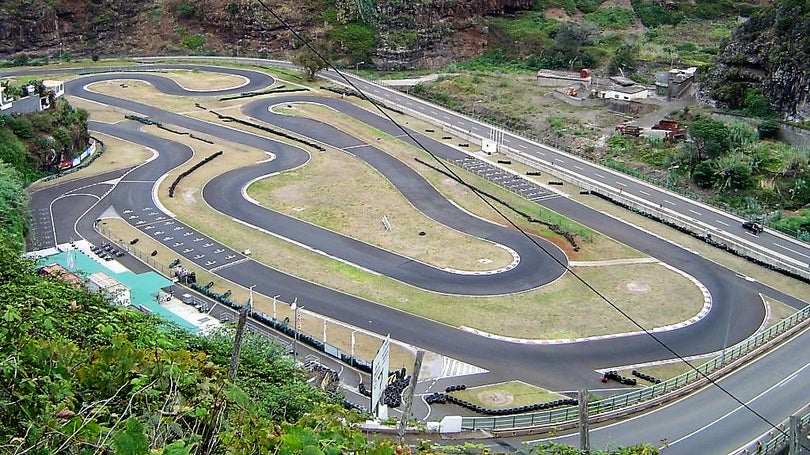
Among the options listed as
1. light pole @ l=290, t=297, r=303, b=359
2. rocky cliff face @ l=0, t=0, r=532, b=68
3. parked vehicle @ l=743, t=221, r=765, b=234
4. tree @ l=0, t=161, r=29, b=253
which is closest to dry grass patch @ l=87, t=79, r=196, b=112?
rocky cliff face @ l=0, t=0, r=532, b=68

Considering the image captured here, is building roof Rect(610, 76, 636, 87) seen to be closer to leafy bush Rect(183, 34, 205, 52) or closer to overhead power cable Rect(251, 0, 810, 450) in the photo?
overhead power cable Rect(251, 0, 810, 450)

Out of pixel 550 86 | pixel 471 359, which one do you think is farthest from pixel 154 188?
pixel 550 86

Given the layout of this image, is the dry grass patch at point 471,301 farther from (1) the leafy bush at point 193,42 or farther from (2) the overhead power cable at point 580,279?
(1) the leafy bush at point 193,42

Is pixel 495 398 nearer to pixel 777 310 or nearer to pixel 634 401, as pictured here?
pixel 634 401

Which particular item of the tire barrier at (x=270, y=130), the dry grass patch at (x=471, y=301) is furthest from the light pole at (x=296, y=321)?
the tire barrier at (x=270, y=130)

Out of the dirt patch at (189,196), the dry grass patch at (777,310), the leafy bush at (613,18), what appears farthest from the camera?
the leafy bush at (613,18)

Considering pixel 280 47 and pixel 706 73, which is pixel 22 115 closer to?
pixel 280 47
